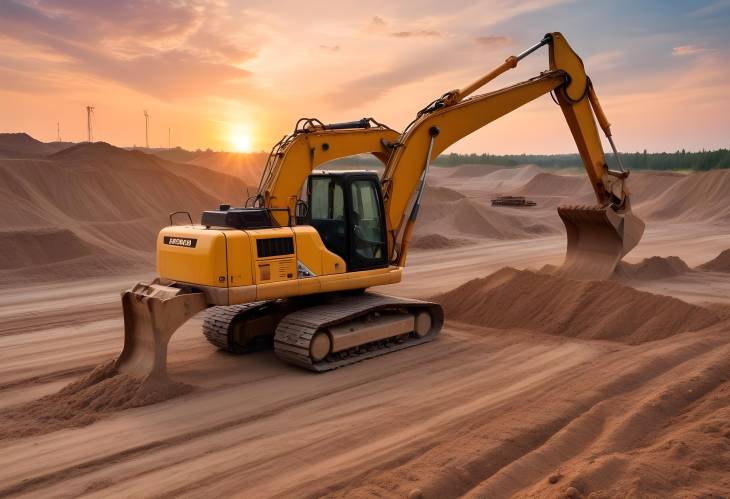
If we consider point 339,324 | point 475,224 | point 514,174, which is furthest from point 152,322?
point 514,174

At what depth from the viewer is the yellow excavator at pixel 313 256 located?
750 cm

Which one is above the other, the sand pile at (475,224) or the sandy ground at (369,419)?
the sand pile at (475,224)

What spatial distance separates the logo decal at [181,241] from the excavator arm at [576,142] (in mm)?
3025

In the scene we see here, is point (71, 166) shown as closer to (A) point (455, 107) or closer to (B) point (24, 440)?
(A) point (455, 107)

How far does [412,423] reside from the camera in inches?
245

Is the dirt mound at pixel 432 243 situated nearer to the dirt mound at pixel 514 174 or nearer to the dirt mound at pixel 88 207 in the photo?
the dirt mound at pixel 88 207

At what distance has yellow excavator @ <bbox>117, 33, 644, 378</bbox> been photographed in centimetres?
750

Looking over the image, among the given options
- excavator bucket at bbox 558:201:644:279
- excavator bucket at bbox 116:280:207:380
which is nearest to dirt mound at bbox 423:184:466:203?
excavator bucket at bbox 558:201:644:279

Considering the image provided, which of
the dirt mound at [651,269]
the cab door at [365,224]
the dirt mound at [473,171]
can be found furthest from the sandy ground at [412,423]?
the dirt mound at [473,171]

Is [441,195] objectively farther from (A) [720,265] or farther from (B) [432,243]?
(A) [720,265]

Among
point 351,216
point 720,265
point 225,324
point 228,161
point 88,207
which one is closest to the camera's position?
point 351,216

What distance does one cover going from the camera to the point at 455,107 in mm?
10398

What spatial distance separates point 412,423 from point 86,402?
3.56 m

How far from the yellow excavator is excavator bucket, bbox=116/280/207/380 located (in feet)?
0.05
